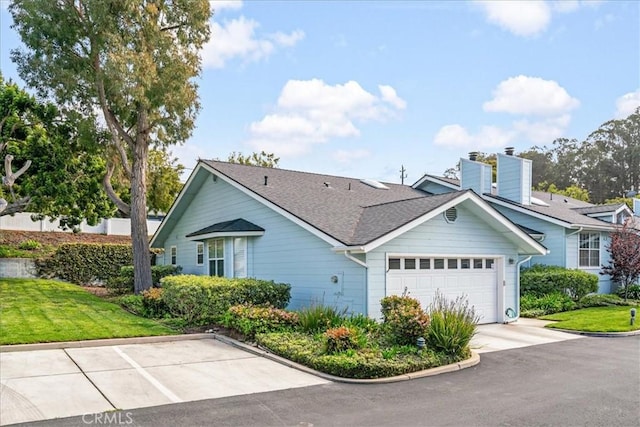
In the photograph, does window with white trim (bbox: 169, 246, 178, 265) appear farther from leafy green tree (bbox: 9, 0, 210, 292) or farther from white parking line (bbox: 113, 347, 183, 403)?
white parking line (bbox: 113, 347, 183, 403)

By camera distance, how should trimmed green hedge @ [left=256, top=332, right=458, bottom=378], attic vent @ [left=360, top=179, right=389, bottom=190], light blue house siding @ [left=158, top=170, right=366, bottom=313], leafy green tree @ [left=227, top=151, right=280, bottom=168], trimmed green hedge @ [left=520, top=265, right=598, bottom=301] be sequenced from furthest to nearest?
leafy green tree @ [left=227, top=151, right=280, bottom=168], attic vent @ [left=360, top=179, right=389, bottom=190], trimmed green hedge @ [left=520, top=265, right=598, bottom=301], light blue house siding @ [left=158, top=170, right=366, bottom=313], trimmed green hedge @ [left=256, top=332, right=458, bottom=378]

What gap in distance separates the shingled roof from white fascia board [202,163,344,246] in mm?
77

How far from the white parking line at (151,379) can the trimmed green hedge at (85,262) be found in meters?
15.2

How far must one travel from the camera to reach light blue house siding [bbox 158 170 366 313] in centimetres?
1231

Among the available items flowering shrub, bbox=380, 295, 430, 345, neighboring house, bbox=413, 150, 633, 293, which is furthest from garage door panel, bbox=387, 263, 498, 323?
neighboring house, bbox=413, 150, 633, 293

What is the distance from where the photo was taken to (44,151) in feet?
66.4

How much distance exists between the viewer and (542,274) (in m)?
18.4

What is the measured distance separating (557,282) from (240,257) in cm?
1150

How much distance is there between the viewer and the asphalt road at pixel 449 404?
6203 mm

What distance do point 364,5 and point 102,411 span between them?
1057 centimetres

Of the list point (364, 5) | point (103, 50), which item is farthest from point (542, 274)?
point (103, 50)

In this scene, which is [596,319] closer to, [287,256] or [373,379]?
[287,256]

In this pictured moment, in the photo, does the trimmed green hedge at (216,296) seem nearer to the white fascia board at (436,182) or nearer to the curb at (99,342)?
the curb at (99,342)

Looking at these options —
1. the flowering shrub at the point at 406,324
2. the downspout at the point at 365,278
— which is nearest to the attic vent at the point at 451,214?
the downspout at the point at 365,278
